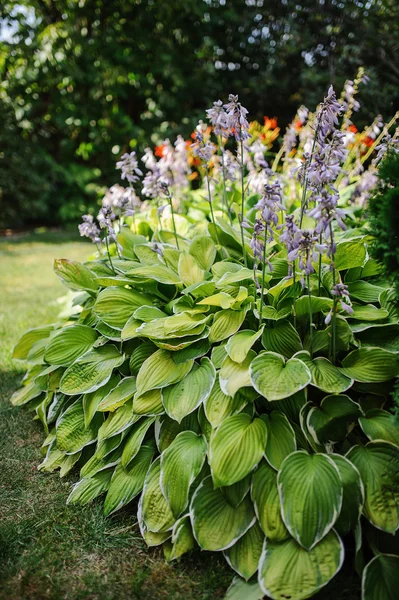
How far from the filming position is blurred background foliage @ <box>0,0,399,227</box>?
10602 mm

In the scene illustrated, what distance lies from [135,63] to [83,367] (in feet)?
34.8

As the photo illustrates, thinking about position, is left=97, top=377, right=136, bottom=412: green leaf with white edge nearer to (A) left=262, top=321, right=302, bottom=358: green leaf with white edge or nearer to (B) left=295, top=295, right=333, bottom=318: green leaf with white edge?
(A) left=262, top=321, right=302, bottom=358: green leaf with white edge

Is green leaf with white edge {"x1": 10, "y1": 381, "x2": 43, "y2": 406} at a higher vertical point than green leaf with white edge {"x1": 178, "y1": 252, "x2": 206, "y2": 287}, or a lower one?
lower

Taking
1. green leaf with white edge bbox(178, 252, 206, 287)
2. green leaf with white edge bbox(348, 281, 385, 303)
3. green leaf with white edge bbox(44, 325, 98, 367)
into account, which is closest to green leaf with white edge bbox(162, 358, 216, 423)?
green leaf with white edge bbox(178, 252, 206, 287)

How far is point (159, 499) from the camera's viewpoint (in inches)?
78.8

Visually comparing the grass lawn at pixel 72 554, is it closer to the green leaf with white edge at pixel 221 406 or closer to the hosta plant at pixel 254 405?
the hosta plant at pixel 254 405

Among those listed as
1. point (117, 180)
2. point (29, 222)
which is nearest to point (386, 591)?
point (117, 180)

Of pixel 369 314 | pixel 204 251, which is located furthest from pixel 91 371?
pixel 369 314

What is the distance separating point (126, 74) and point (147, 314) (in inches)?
400

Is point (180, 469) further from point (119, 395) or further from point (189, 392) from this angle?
point (119, 395)

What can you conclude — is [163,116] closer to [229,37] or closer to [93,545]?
[229,37]

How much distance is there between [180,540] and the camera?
1.86 metres

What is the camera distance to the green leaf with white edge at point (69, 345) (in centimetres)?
264

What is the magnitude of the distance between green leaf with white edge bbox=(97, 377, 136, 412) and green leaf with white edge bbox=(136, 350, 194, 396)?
0.13 metres
